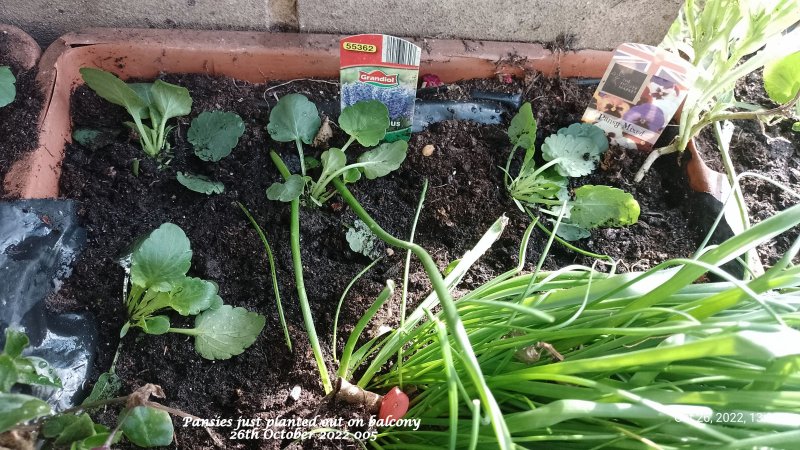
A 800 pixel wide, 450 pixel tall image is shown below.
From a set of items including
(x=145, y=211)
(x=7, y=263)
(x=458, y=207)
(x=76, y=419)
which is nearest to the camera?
(x=76, y=419)

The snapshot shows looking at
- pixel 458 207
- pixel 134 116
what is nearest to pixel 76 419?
pixel 134 116

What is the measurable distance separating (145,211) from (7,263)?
0.22 metres

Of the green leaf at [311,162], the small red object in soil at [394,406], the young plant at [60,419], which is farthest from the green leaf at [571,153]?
the young plant at [60,419]

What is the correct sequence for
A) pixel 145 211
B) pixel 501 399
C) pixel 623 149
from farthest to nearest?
pixel 623 149
pixel 145 211
pixel 501 399

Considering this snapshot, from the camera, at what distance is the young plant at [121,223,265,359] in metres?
0.80

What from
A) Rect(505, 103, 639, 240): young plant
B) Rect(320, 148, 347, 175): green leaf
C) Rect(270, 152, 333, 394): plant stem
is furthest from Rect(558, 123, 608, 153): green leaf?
Rect(270, 152, 333, 394): plant stem

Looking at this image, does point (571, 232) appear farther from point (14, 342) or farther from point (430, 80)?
point (14, 342)

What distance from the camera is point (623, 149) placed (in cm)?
119

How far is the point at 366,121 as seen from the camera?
1021mm

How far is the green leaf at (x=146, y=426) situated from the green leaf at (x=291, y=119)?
54 cm

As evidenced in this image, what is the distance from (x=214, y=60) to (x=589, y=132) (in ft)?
2.47

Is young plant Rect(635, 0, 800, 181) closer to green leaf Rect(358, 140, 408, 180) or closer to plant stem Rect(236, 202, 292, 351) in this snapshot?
green leaf Rect(358, 140, 408, 180)

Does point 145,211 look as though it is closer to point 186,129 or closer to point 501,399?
point 186,129

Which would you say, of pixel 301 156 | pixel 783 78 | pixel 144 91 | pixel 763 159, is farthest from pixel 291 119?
pixel 763 159
